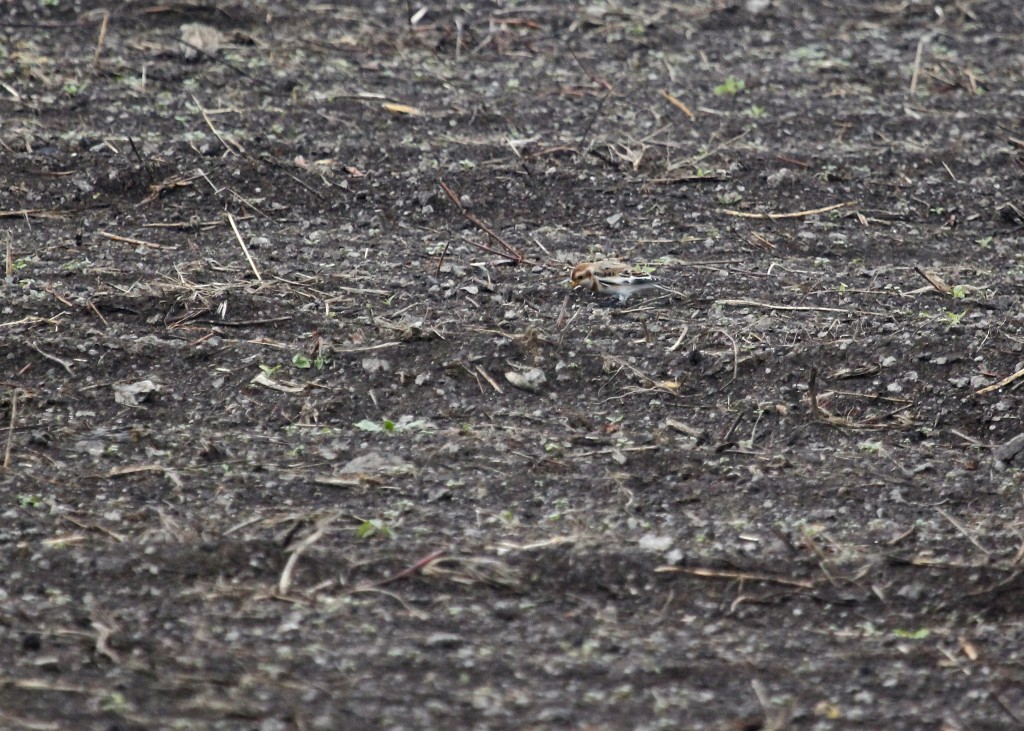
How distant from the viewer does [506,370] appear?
9.85 feet

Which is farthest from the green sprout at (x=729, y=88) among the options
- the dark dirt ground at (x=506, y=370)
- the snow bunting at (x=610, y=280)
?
the snow bunting at (x=610, y=280)

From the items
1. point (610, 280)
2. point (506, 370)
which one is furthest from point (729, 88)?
point (506, 370)

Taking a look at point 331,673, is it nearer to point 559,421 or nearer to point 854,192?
point 559,421

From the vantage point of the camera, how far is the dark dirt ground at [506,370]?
2.12 m

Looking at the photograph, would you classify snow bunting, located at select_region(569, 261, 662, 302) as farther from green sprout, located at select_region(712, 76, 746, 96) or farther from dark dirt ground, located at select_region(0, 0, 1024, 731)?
green sprout, located at select_region(712, 76, 746, 96)

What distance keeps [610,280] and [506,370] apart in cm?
53

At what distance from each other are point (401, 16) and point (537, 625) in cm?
340

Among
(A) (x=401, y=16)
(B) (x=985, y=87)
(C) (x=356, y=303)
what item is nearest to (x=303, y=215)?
(C) (x=356, y=303)

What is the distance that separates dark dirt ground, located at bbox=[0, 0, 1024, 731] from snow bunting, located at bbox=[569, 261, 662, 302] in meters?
A: 0.07

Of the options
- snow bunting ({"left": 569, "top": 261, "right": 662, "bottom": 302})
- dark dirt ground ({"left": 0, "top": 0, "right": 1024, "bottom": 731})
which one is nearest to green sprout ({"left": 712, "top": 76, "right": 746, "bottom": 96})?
dark dirt ground ({"left": 0, "top": 0, "right": 1024, "bottom": 731})

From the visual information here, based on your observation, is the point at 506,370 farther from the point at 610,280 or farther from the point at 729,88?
the point at 729,88

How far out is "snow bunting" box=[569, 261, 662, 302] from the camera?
10.9 ft

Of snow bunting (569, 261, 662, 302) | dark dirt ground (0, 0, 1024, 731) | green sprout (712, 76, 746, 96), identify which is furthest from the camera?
green sprout (712, 76, 746, 96)

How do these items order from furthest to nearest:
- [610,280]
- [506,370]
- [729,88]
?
1. [729,88]
2. [610,280]
3. [506,370]
